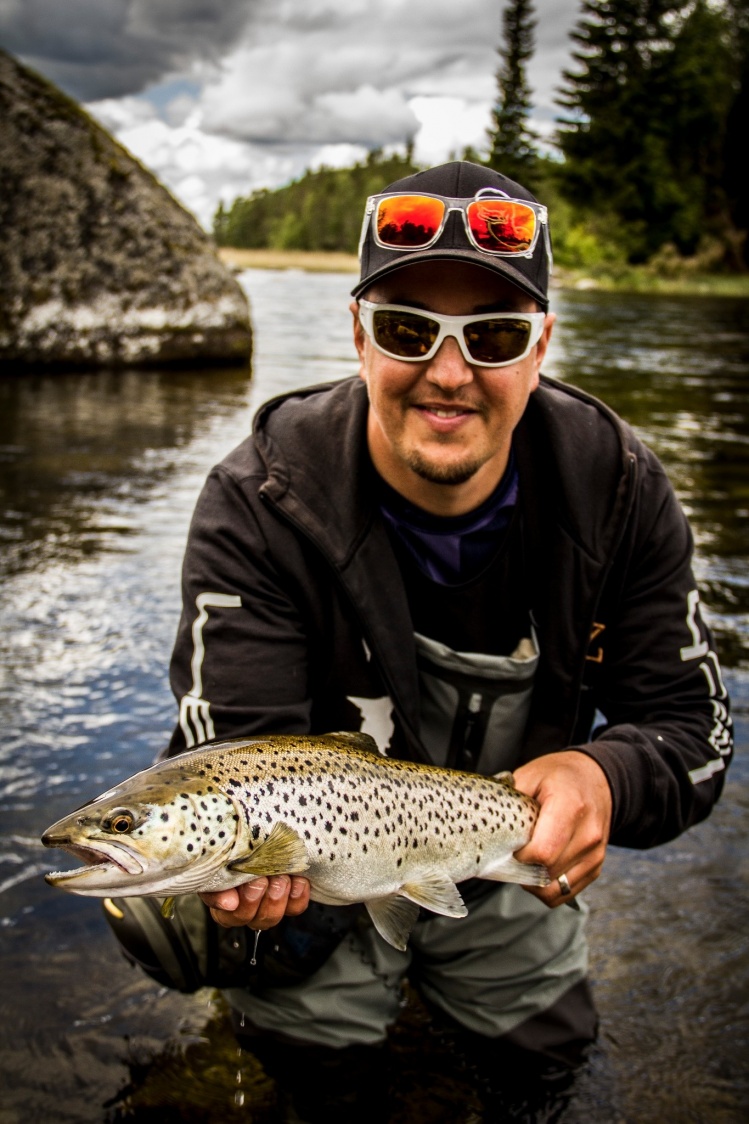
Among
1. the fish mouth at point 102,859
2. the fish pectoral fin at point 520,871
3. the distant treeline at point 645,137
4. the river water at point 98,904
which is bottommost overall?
the river water at point 98,904

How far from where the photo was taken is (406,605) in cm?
254

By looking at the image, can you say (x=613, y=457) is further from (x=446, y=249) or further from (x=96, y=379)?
(x=96, y=379)

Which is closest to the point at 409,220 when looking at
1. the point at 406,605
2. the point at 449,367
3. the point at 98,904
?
the point at 449,367

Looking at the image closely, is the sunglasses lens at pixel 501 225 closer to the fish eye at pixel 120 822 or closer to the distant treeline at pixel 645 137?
the fish eye at pixel 120 822

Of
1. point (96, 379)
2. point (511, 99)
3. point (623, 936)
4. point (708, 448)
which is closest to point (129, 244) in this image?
point (96, 379)

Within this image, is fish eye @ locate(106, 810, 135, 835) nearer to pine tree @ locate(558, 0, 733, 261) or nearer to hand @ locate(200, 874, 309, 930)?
hand @ locate(200, 874, 309, 930)

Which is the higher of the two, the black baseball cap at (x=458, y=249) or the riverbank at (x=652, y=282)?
the riverbank at (x=652, y=282)

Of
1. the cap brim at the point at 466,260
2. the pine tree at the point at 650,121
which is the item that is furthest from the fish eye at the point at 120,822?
the pine tree at the point at 650,121

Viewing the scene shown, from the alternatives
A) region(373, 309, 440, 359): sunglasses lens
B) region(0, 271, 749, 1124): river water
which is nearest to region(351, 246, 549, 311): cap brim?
region(373, 309, 440, 359): sunglasses lens

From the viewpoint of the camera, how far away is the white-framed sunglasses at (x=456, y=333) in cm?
249

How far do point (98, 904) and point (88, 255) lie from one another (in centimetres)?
998

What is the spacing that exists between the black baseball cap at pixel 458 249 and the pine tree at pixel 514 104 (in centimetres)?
6726

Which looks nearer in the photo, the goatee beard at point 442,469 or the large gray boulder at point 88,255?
the goatee beard at point 442,469

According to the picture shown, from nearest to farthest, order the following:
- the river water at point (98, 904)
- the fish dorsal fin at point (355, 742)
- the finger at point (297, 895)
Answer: the finger at point (297, 895) < the fish dorsal fin at point (355, 742) < the river water at point (98, 904)
